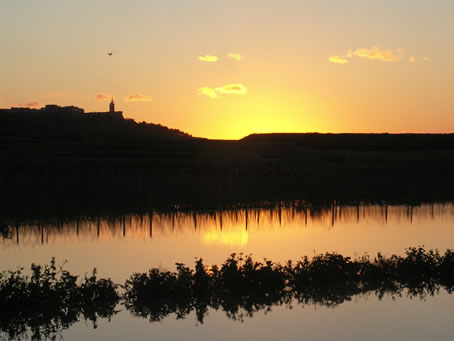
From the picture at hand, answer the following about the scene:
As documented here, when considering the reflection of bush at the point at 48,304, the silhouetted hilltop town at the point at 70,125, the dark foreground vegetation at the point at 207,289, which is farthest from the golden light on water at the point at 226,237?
the silhouetted hilltop town at the point at 70,125

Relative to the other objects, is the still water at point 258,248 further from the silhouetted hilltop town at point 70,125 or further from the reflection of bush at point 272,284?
the silhouetted hilltop town at point 70,125

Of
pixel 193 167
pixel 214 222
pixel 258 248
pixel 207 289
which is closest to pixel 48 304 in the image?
pixel 207 289

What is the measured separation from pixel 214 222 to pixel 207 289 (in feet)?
55.0

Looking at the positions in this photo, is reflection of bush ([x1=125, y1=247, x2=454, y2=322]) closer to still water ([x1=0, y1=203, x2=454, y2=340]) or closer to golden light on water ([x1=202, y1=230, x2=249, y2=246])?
still water ([x1=0, y1=203, x2=454, y2=340])

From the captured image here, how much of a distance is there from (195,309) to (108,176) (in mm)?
40689

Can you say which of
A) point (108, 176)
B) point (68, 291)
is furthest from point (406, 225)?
point (108, 176)

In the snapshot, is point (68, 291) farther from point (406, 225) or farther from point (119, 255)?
point (406, 225)

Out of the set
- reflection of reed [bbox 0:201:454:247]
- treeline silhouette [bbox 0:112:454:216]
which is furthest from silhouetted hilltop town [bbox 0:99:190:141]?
reflection of reed [bbox 0:201:454:247]

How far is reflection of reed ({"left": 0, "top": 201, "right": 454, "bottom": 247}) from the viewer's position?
90.6ft

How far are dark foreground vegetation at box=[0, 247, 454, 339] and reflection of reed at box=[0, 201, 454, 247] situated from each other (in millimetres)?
9110

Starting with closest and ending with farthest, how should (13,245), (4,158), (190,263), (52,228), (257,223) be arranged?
1. (190,263)
2. (13,245)
3. (52,228)
4. (257,223)
5. (4,158)

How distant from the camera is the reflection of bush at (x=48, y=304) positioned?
13516mm

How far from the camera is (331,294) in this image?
15.8 meters

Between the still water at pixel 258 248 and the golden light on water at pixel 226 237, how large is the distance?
0.17 feet
